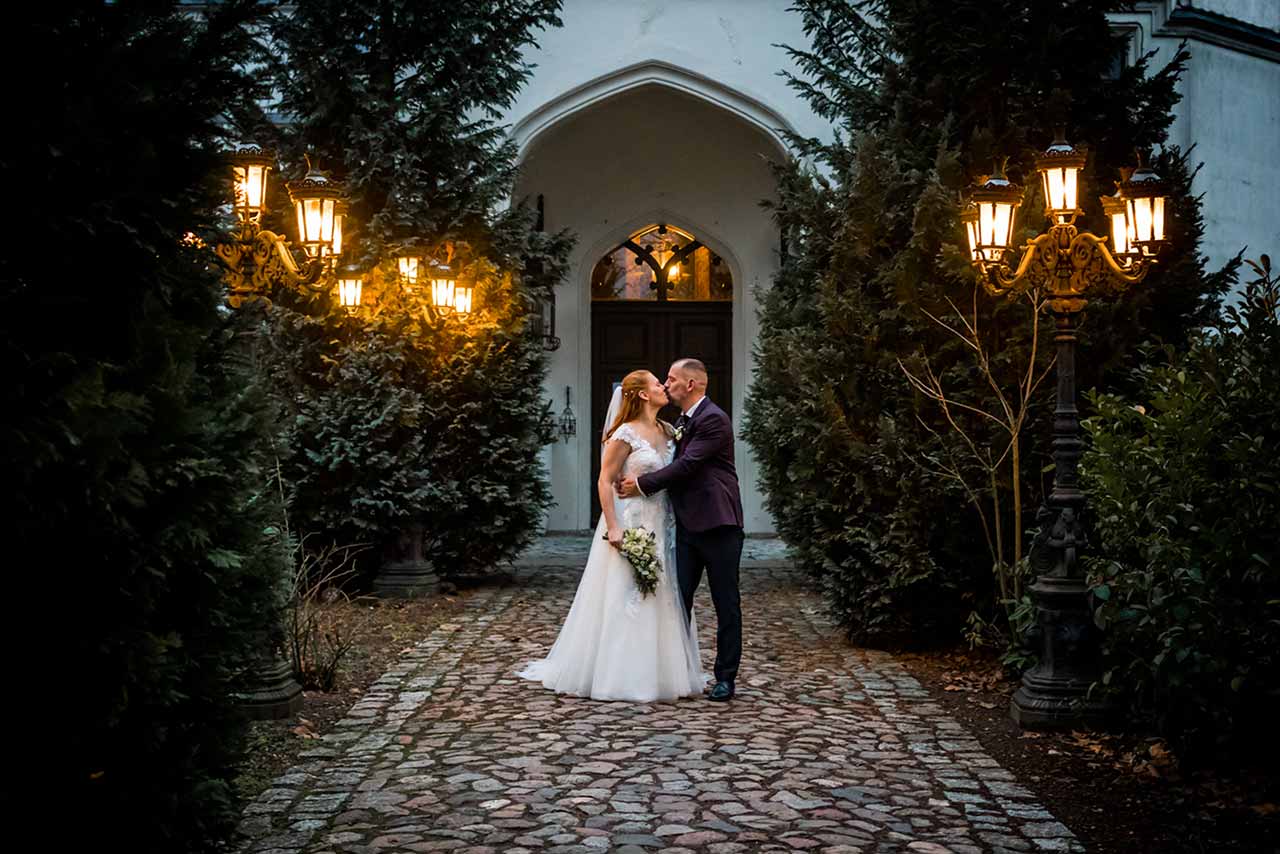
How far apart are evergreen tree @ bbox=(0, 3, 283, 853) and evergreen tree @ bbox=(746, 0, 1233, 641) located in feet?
18.6

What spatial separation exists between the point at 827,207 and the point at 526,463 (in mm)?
4630

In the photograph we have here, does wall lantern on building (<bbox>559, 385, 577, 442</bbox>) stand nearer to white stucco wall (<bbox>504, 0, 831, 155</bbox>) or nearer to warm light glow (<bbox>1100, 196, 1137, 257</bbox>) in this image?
white stucco wall (<bbox>504, 0, 831, 155</bbox>)

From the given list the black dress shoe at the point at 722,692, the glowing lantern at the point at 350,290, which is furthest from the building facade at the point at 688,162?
the black dress shoe at the point at 722,692

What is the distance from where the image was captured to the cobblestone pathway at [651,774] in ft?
16.5

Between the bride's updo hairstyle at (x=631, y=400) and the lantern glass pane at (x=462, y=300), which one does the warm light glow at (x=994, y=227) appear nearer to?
the bride's updo hairstyle at (x=631, y=400)

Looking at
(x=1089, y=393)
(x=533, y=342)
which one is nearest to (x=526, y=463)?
(x=533, y=342)

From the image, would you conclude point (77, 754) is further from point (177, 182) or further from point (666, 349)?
point (666, 349)

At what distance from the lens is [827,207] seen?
10.0m

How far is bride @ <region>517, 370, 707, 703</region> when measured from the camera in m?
7.90

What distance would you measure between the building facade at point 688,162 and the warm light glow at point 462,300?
180 inches

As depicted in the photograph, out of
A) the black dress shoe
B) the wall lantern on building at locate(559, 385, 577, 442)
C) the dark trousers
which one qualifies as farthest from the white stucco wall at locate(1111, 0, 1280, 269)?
the black dress shoe

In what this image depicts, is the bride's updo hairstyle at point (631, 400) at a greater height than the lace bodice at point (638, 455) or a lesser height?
greater

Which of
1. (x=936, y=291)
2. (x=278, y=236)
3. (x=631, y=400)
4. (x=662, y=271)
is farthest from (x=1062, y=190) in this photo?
(x=662, y=271)

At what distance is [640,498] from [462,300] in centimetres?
503
